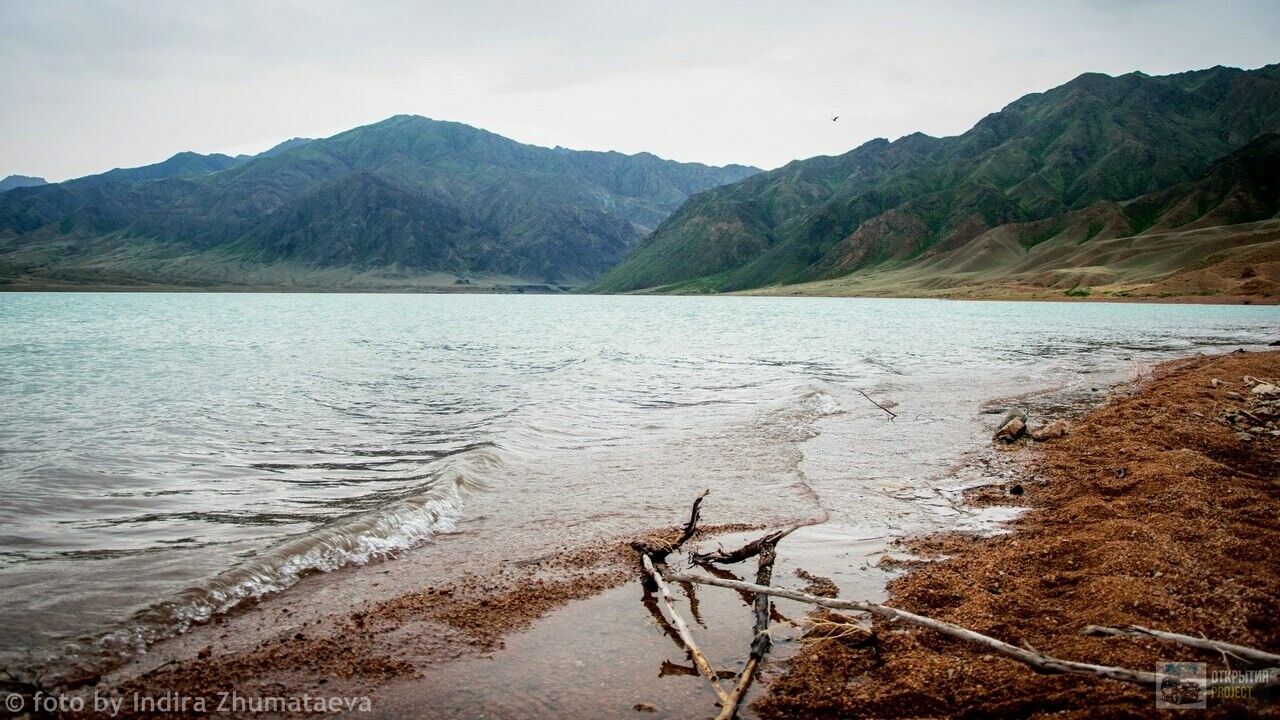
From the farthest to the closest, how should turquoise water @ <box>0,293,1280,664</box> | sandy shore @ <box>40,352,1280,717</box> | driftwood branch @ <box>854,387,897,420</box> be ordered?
driftwood branch @ <box>854,387,897,420</box>
turquoise water @ <box>0,293,1280,664</box>
sandy shore @ <box>40,352,1280,717</box>

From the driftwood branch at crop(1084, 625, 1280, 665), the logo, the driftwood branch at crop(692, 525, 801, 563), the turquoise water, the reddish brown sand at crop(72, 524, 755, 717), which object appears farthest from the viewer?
the turquoise water

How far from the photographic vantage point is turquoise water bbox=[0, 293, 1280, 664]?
863cm

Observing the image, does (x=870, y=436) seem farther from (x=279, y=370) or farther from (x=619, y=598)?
(x=279, y=370)

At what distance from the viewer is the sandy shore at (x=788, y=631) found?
5383mm

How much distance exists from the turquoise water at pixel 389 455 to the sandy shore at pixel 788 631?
1128 millimetres

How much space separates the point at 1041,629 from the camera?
6.09 metres

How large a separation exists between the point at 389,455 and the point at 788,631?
10940mm

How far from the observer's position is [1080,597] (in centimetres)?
662

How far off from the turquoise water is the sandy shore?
1128 millimetres

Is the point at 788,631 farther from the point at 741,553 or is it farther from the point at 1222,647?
the point at 1222,647

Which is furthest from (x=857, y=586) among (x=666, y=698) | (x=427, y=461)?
(x=427, y=461)

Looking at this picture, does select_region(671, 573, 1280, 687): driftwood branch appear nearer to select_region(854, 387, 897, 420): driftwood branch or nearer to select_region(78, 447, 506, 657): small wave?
select_region(78, 447, 506, 657): small wave

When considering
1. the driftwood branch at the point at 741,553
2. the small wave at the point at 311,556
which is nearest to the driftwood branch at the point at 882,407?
the small wave at the point at 311,556

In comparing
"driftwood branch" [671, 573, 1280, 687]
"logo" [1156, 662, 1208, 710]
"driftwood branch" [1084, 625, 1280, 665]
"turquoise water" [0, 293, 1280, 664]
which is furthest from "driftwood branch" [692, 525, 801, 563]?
"logo" [1156, 662, 1208, 710]
